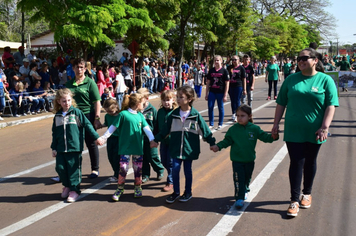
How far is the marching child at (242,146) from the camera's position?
493 cm

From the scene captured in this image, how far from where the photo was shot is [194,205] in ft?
16.7

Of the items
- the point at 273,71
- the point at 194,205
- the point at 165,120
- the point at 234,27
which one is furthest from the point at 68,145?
the point at 234,27

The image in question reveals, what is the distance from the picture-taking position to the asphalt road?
14.5 feet

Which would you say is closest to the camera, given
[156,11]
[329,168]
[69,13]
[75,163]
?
[75,163]

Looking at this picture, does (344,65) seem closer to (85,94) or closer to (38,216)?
(85,94)

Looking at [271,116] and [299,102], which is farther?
[271,116]

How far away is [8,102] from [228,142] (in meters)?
11.4

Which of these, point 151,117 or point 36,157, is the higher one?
point 151,117

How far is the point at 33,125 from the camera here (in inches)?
506

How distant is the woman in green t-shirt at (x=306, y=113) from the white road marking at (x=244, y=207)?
64 cm

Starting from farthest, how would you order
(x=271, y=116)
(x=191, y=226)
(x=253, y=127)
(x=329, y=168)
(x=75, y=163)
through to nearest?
(x=271, y=116)
(x=329, y=168)
(x=75, y=163)
(x=253, y=127)
(x=191, y=226)

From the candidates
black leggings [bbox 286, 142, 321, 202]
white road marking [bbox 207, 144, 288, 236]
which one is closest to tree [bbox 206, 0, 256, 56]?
white road marking [bbox 207, 144, 288, 236]

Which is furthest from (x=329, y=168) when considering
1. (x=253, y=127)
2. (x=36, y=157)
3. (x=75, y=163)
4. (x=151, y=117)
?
(x=36, y=157)

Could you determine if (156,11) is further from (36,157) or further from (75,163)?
(75,163)
